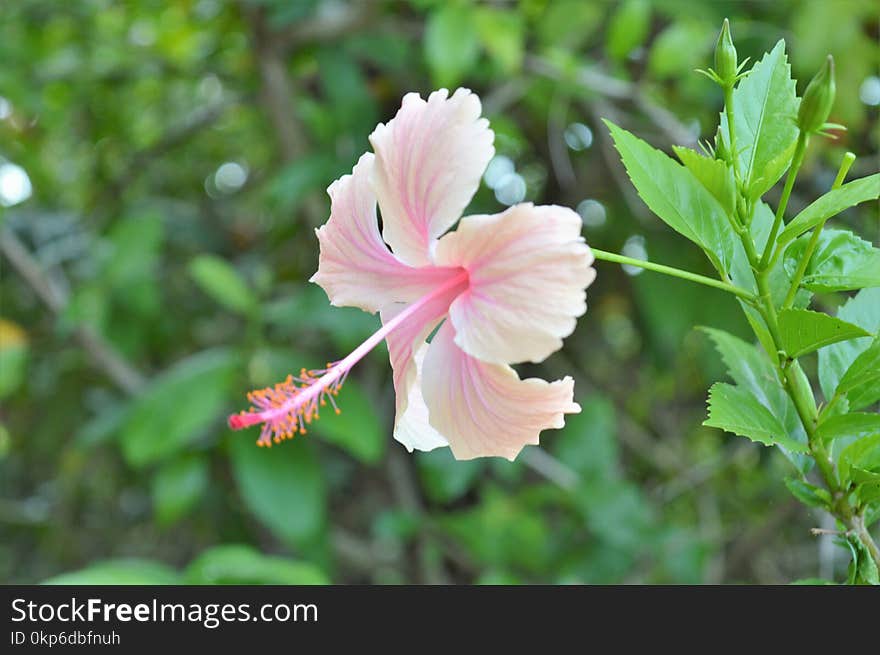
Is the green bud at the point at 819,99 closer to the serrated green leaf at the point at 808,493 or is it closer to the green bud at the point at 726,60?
the green bud at the point at 726,60

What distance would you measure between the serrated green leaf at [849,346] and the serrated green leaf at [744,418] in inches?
1.7

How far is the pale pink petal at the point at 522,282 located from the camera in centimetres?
34

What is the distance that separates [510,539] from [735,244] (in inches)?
37.0

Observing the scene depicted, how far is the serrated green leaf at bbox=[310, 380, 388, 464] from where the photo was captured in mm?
1204

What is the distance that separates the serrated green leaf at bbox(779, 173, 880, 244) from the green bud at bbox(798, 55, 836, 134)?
0.03 m

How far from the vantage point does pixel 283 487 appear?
4.10 feet

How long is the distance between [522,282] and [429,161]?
7cm

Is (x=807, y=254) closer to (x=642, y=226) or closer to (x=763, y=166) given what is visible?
(x=763, y=166)

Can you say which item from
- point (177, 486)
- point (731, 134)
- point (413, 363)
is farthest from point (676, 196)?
point (177, 486)

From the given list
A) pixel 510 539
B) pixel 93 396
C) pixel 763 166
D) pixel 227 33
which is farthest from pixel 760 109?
pixel 93 396

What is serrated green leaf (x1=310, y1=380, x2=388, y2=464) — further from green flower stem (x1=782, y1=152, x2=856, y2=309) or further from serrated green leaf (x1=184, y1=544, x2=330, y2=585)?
green flower stem (x1=782, y1=152, x2=856, y2=309)

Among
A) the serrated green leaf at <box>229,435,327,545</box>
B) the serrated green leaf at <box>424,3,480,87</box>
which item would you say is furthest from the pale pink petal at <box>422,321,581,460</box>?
the serrated green leaf at <box>229,435,327,545</box>

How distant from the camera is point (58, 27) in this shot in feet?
5.63

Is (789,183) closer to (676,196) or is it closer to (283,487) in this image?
(676,196)
